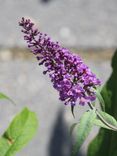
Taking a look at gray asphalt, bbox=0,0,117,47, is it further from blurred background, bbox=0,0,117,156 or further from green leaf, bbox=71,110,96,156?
green leaf, bbox=71,110,96,156

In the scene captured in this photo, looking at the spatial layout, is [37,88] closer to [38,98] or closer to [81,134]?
[38,98]

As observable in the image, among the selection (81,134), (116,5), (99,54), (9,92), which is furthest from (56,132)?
(81,134)

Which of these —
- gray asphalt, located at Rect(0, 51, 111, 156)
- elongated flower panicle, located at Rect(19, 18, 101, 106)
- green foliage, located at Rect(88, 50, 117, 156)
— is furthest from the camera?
gray asphalt, located at Rect(0, 51, 111, 156)

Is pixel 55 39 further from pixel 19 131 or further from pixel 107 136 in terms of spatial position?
pixel 19 131

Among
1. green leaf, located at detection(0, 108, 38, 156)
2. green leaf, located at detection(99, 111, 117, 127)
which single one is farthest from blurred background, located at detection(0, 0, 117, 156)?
green leaf, located at detection(99, 111, 117, 127)

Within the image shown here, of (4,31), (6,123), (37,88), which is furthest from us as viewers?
(4,31)

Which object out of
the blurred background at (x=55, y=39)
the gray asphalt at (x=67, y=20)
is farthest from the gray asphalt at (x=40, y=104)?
the gray asphalt at (x=67, y=20)
